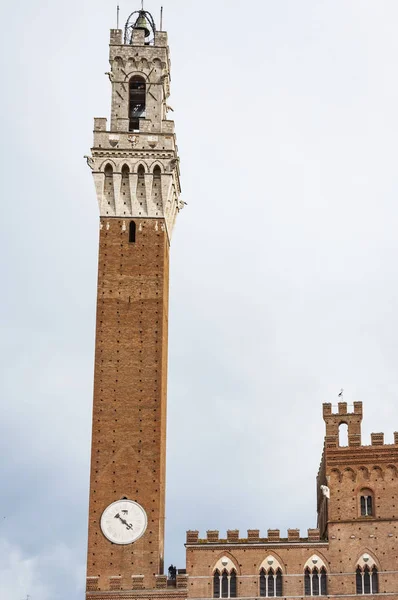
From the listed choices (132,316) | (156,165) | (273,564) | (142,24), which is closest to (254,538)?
(273,564)

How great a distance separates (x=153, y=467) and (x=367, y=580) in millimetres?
11074

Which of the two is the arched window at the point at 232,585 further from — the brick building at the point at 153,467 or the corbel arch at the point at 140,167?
the corbel arch at the point at 140,167

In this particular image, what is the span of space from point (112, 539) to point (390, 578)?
499 inches

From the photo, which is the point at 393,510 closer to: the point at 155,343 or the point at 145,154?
the point at 155,343

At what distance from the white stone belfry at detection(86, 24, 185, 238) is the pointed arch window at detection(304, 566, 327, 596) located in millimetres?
19261

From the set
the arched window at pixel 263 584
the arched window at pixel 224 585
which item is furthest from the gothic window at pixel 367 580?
the arched window at pixel 224 585

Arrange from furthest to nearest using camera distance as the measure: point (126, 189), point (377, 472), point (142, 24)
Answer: point (142, 24) → point (126, 189) → point (377, 472)

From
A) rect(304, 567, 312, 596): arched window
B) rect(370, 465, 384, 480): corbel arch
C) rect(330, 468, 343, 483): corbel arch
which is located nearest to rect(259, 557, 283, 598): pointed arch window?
rect(304, 567, 312, 596): arched window

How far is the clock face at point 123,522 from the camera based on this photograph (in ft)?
193

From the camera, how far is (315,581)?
5728 centimetres

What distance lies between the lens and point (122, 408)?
200 ft

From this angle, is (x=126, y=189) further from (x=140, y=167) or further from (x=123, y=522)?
(x=123, y=522)

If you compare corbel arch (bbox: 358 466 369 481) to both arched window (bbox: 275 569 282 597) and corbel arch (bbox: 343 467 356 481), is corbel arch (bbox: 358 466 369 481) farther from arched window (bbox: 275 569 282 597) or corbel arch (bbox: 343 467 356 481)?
arched window (bbox: 275 569 282 597)

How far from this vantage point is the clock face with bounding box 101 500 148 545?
193ft
